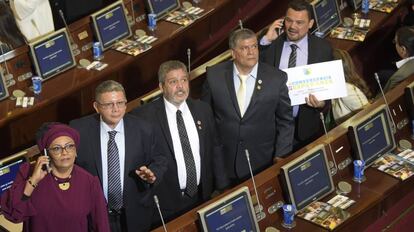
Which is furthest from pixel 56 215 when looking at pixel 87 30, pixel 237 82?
pixel 87 30

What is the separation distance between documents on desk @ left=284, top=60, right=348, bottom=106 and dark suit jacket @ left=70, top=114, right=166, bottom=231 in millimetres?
1058

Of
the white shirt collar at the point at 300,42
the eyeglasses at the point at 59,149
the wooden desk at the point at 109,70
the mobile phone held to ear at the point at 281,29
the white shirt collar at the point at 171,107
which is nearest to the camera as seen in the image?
the eyeglasses at the point at 59,149

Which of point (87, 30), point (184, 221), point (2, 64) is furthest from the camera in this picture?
point (87, 30)

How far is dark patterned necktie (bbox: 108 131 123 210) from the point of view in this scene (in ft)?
12.6

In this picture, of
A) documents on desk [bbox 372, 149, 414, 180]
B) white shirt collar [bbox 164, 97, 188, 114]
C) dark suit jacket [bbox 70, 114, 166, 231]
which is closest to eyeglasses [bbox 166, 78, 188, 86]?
white shirt collar [bbox 164, 97, 188, 114]

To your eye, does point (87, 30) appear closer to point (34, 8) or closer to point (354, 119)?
point (34, 8)

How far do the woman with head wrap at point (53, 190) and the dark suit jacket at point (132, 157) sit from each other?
10.9 inches

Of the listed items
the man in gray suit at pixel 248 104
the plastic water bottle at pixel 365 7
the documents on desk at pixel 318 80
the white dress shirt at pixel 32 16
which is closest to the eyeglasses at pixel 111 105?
the man in gray suit at pixel 248 104

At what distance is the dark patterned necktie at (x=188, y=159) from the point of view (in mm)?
4059

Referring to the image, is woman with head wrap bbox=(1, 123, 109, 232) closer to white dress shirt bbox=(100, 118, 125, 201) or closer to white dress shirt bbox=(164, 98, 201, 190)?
white dress shirt bbox=(100, 118, 125, 201)

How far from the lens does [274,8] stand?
742cm

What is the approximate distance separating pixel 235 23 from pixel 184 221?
3.63m

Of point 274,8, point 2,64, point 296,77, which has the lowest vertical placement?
point 274,8

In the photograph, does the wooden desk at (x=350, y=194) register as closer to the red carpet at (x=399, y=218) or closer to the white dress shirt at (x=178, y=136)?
the red carpet at (x=399, y=218)
